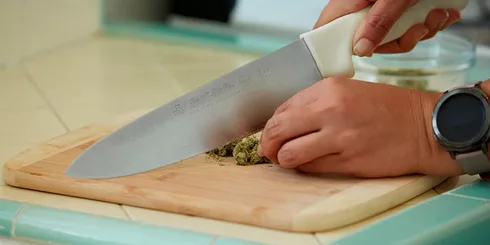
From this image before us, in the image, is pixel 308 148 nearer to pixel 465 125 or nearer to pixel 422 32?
pixel 465 125

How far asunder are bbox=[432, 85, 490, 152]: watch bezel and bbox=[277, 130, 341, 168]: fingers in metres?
0.10

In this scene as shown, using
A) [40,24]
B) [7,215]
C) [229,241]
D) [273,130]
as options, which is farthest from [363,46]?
[40,24]

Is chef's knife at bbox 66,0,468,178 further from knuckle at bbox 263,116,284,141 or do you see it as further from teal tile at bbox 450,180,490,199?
teal tile at bbox 450,180,490,199

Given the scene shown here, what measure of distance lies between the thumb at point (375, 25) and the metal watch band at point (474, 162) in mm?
147

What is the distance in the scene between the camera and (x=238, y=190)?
864 millimetres

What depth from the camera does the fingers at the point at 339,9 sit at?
1.03m

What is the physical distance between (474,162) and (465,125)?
4cm

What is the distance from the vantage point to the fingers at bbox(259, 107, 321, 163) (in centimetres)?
88

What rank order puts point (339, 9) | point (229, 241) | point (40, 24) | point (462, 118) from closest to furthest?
point (229, 241) < point (462, 118) < point (339, 9) < point (40, 24)

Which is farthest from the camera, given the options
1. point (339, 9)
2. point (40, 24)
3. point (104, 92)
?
point (40, 24)

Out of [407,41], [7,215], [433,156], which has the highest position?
[407,41]

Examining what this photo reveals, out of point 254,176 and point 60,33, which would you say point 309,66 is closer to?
point 254,176

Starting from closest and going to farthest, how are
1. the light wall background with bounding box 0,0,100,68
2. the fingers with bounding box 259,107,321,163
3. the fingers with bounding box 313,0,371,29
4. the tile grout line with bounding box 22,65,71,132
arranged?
the fingers with bounding box 259,107,321,163, the fingers with bounding box 313,0,371,29, the tile grout line with bounding box 22,65,71,132, the light wall background with bounding box 0,0,100,68

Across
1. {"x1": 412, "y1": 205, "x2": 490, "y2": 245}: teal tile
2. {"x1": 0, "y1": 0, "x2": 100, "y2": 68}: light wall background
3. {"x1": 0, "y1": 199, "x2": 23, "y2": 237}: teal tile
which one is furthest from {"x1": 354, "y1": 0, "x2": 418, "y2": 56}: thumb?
{"x1": 0, "y1": 0, "x2": 100, "y2": 68}: light wall background
